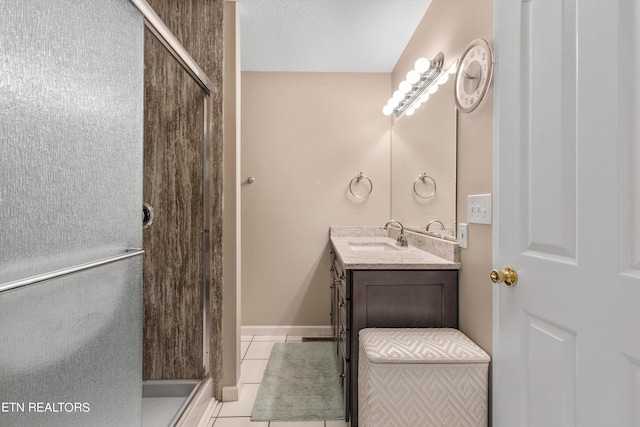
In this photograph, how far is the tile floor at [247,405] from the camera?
177 cm

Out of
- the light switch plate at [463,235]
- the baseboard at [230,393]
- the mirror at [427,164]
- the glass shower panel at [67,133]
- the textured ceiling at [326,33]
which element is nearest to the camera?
the glass shower panel at [67,133]

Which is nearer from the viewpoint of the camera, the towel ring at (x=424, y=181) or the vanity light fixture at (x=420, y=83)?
the vanity light fixture at (x=420, y=83)

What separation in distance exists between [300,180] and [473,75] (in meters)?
1.82

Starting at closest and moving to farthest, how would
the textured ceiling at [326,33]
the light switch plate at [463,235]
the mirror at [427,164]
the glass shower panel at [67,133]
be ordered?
1. the glass shower panel at [67,133]
2. the light switch plate at [463,235]
3. the mirror at [427,164]
4. the textured ceiling at [326,33]

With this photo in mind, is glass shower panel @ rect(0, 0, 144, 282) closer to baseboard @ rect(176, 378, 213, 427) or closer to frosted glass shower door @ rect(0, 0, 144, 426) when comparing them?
frosted glass shower door @ rect(0, 0, 144, 426)

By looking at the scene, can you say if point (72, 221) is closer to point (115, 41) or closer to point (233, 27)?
point (115, 41)

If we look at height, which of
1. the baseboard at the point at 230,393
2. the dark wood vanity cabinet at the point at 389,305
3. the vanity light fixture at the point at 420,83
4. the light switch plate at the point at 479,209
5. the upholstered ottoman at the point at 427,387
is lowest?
the baseboard at the point at 230,393

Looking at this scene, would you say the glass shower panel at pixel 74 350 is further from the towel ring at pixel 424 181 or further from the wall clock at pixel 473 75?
the towel ring at pixel 424 181

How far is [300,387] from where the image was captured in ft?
6.93

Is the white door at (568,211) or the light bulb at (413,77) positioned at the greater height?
the light bulb at (413,77)

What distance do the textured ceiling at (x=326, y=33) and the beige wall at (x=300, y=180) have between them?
0.62 ft

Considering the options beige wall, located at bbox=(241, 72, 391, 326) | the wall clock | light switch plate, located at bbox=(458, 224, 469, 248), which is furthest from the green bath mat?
the wall clock

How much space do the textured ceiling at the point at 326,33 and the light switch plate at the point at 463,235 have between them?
1421 millimetres

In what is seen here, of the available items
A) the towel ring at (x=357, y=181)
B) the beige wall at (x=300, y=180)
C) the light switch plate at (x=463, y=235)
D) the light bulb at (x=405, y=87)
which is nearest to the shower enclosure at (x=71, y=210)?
the light switch plate at (x=463, y=235)
